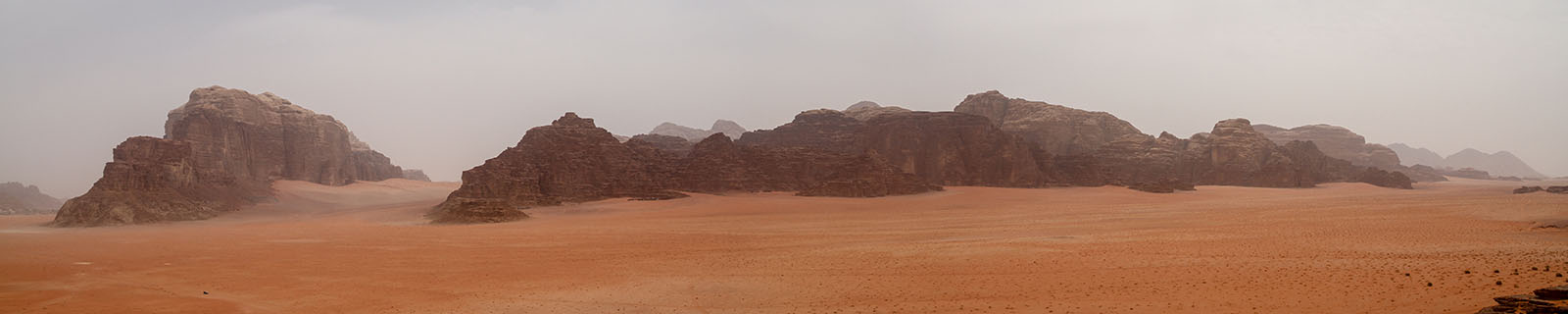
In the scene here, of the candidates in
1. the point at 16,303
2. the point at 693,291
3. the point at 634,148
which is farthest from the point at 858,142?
the point at 16,303

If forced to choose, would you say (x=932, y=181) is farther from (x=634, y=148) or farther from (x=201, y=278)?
(x=201, y=278)

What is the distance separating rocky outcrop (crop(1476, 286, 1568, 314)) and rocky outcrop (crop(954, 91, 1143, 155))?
5065 centimetres

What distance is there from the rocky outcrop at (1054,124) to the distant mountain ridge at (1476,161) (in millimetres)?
140839

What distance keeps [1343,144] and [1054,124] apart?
55.2 m

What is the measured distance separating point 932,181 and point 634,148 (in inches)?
785

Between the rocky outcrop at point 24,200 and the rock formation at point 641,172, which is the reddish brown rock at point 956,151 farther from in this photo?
the rocky outcrop at point 24,200

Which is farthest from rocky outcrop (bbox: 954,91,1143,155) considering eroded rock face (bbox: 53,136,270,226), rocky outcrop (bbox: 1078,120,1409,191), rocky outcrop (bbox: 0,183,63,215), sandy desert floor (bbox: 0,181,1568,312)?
rocky outcrop (bbox: 0,183,63,215)

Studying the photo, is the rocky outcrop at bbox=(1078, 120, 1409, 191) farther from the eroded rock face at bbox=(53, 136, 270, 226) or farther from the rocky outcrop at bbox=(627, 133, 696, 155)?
the eroded rock face at bbox=(53, 136, 270, 226)

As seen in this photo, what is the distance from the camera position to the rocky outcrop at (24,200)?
51.2 m

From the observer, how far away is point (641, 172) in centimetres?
4097

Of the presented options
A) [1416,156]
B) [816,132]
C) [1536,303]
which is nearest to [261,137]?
[816,132]

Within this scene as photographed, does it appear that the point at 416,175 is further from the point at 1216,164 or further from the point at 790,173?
the point at 1216,164

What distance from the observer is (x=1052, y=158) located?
5066 cm

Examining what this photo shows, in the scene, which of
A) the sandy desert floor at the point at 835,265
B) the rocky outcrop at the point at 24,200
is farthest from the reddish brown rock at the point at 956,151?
the rocky outcrop at the point at 24,200
